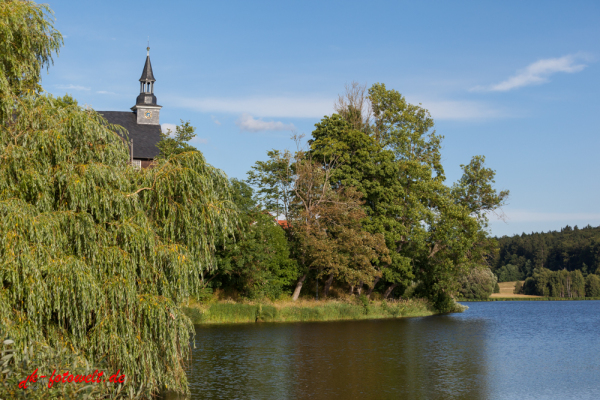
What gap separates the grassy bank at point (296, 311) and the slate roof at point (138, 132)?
2193cm

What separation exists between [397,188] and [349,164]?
460cm

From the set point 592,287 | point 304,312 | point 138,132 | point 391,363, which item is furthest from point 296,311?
point 592,287

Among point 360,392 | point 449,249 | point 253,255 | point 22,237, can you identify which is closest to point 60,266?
point 22,237

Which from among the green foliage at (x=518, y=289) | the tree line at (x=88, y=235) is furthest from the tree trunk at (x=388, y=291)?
the green foliage at (x=518, y=289)

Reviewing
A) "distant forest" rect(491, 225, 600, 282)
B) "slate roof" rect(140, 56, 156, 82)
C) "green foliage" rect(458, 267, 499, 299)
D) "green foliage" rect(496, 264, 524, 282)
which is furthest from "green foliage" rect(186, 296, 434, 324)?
"green foliage" rect(496, 264, 524, 282)

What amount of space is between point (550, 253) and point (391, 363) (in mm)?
113027

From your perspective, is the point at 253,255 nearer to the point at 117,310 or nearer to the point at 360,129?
the point at 360,129

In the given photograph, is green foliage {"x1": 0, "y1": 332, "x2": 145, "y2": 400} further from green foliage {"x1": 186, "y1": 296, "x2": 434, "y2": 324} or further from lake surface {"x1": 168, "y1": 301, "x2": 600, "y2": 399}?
green foliage {"x1": 186, "y1": 296, "x2": 434, "y2": 324}

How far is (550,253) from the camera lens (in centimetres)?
12250

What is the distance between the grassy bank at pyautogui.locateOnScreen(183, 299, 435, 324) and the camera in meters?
38.6

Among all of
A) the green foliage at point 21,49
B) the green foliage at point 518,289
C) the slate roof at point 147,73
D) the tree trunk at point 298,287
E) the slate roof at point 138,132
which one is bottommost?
the green foliage at point 518,289

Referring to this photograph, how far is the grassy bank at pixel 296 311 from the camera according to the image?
127 ft

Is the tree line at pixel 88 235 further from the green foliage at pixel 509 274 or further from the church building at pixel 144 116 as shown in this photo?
the green foliage at pixel 509 274

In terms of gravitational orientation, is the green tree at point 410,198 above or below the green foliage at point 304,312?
above
